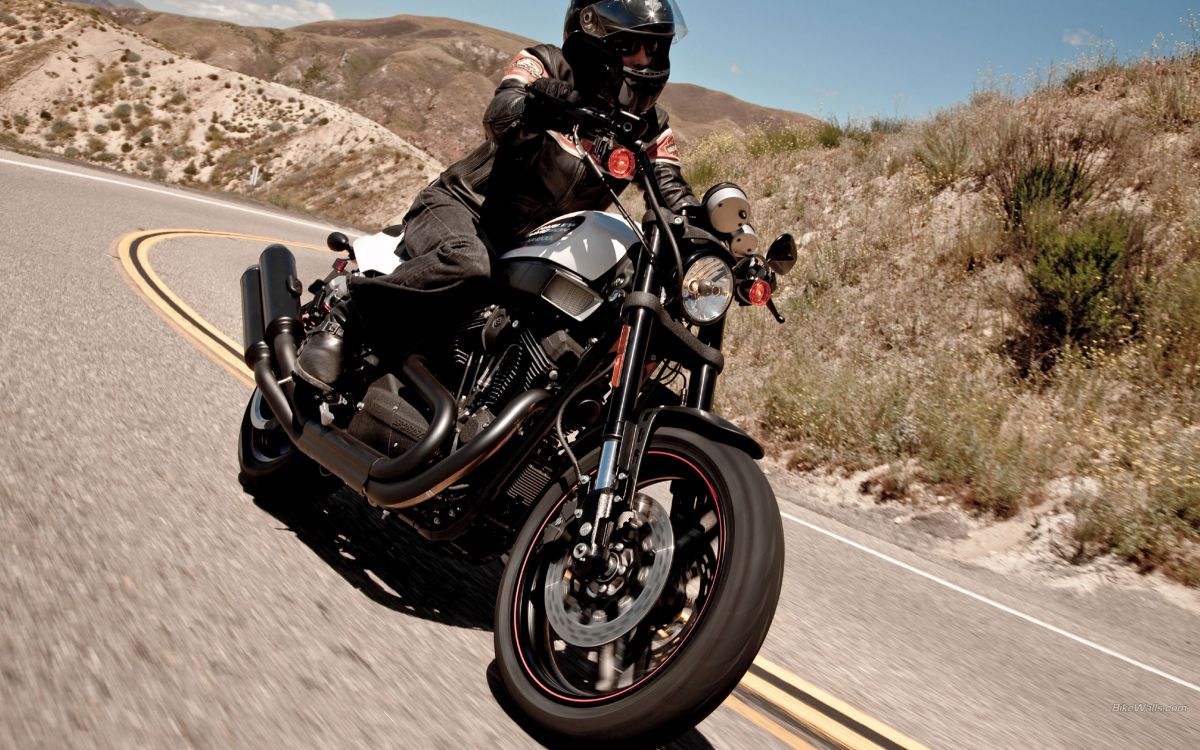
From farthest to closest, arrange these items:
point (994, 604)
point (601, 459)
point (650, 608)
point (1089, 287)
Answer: point (1089, 287) < point (994, 604) < point (601, 459) < point (650, 608)

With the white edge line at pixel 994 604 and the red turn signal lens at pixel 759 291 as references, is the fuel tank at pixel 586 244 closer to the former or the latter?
the red turn signal lens at pixel 759 291

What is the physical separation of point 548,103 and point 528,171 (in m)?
0.55

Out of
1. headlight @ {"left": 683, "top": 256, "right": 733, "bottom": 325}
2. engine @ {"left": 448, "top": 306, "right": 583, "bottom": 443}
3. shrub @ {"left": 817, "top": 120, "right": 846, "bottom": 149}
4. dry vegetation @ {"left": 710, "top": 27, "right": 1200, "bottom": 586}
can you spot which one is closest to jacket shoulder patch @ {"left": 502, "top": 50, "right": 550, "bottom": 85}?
engine @ {"left": 448, "top": 306, "right": 583, "bottom": 443}

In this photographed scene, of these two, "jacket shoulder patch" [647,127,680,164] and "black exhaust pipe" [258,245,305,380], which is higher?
"jacket shoulder patch" [647,127,680,164]

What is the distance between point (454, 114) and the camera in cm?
12975

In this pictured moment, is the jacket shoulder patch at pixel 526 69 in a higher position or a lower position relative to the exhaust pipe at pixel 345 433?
higher

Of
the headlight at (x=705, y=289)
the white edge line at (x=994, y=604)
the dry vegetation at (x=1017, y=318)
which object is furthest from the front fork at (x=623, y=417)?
the dry vegetation at (x=1017, y=318)

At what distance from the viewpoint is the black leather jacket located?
346 cm

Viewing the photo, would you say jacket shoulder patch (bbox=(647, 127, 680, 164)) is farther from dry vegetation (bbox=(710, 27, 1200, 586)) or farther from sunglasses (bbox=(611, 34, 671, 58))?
dry vegetation (bbox=(710, 27, 1200, 586))

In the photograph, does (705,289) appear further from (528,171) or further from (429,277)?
(429,277)

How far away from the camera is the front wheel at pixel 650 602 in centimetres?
246

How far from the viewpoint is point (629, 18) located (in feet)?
10.9

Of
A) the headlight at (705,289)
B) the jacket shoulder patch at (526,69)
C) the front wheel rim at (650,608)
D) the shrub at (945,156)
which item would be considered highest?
the shrub at (945,156)

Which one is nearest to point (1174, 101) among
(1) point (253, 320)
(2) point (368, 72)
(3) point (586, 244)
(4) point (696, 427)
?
(3) point (586, 244)
